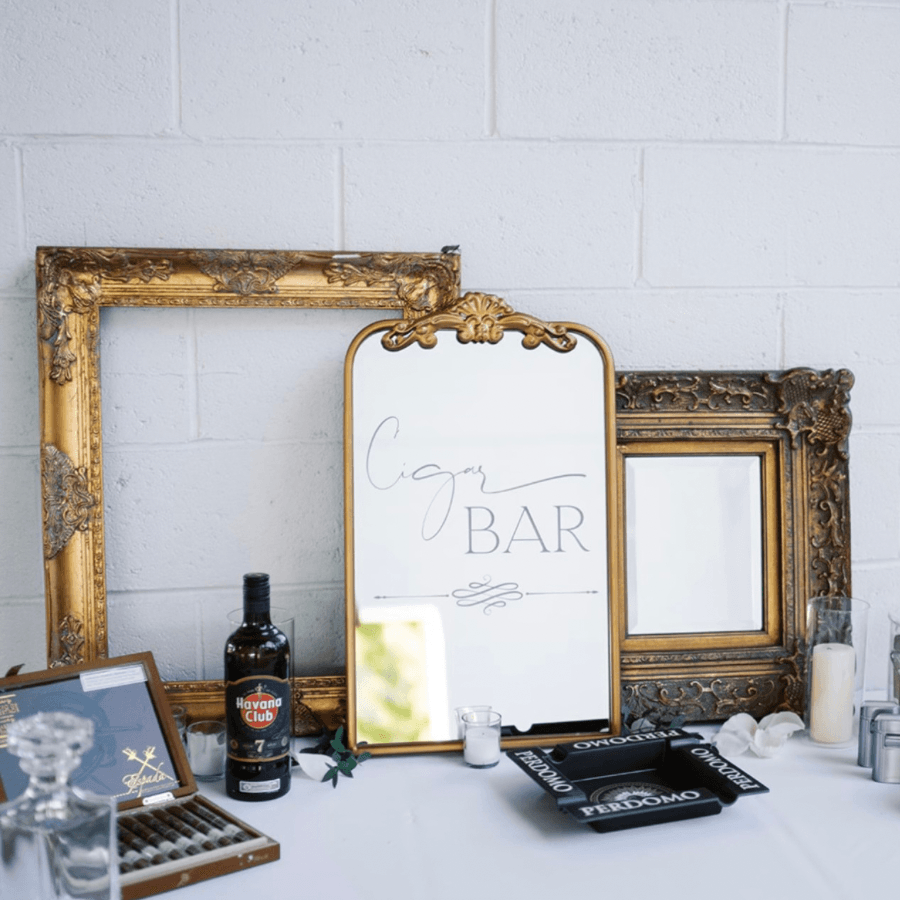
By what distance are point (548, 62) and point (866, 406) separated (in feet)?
2.15

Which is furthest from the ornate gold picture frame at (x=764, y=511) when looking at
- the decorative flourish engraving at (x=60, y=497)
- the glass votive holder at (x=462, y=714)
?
the decorative flourish engraving at (x=60, y=497)

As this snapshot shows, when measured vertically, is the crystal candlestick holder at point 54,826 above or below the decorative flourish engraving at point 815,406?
below

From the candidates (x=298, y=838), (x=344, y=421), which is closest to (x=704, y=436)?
(x=344, y=421)

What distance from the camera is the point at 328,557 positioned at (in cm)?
119

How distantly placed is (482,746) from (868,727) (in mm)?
451

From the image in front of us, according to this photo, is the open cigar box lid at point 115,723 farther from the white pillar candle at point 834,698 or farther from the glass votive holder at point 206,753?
the white pillar candle at point 834,698

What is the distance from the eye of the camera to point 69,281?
108 centimetres

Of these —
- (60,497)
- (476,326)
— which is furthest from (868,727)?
(60,497)

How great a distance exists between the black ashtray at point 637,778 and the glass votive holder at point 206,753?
33 cm

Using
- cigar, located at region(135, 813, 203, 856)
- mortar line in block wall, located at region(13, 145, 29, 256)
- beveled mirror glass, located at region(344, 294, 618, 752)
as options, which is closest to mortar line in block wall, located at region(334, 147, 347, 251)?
beveled mirror glass, located at region(344, 294, 618, 752)

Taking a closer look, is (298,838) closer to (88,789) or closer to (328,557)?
(88,789)

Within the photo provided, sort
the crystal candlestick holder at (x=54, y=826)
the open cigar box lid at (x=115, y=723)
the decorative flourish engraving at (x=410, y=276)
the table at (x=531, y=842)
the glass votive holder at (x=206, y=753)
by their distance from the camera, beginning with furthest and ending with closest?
the decorative flourish engraving at (x=410, y=276)
the glass votive holder at (x=206, y=753)
the open cigar box lid at (x=115, y=723)
the table at (x=531, y=842)
the crystal candlestick holder at (x=54, y=826)

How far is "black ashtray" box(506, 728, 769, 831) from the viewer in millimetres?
891

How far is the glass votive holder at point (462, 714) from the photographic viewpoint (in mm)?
1083
